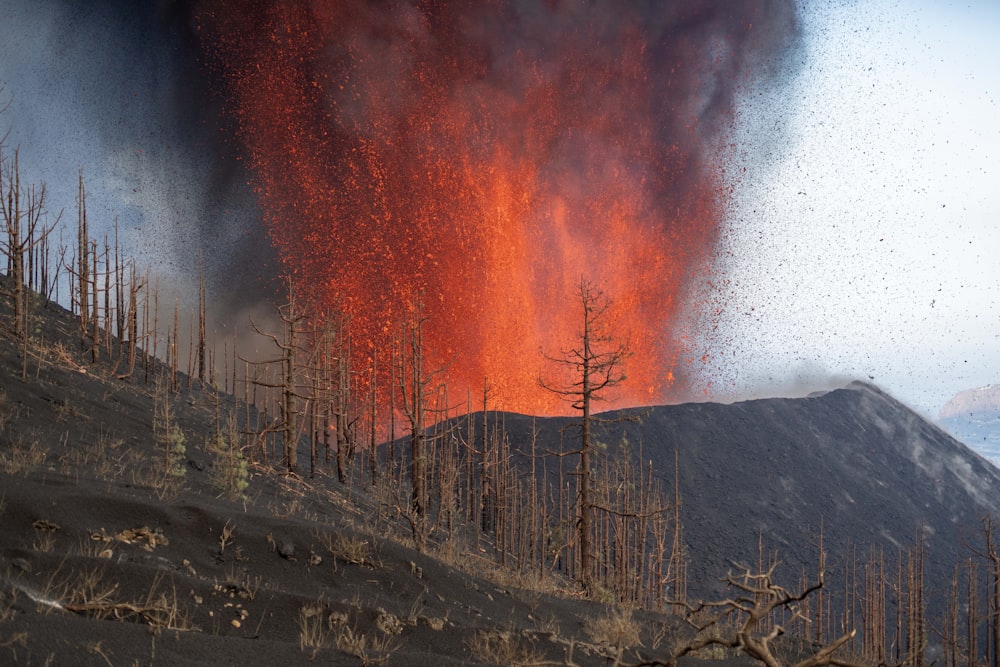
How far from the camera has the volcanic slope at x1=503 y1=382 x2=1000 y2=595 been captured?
7256cm

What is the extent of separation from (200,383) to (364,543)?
43.2m

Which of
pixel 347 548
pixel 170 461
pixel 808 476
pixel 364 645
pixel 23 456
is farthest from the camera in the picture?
pixel 808 476

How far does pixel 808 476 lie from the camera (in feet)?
277

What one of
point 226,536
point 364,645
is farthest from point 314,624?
point 226,536

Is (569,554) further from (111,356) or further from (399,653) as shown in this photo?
(399,653)

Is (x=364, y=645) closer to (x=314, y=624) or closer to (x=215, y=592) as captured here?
(x=314, y=624)

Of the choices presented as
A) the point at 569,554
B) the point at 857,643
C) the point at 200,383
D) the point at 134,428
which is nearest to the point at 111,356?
the point at 200,383

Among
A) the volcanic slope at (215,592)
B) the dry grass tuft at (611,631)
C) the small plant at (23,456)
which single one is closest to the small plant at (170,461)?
the volcanic slope at (215,592)

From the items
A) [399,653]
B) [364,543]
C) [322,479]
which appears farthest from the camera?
[322,479]

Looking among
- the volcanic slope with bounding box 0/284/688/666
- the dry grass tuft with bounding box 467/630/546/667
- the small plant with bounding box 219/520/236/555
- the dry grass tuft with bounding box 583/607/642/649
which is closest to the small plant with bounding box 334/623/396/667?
the volcanic slope with bounding box 0/284/688/666

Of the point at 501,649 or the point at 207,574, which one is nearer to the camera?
the point at 501,649

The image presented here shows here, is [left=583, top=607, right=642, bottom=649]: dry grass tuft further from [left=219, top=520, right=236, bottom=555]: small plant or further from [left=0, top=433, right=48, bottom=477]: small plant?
[left=0, top=433, right=48, bottom=477]: small plant

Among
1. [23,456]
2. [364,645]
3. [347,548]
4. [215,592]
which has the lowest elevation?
[364,645]

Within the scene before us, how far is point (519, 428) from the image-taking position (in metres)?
85.1
